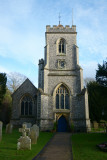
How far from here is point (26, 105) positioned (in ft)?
78.7

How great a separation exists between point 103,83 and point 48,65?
10.2 metres

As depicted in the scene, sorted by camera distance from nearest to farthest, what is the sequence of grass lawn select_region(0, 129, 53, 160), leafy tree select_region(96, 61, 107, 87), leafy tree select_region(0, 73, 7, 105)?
grass lawn select_region(0, 129, 53, 160) < leafy tree select_region(96, 61, 107, 87) < leafy tree select_region(0, 73, 7, 105)

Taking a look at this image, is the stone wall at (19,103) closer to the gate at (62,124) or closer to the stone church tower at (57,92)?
the stone church tower at (57,92)

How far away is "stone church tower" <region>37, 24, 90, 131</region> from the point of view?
2100cm

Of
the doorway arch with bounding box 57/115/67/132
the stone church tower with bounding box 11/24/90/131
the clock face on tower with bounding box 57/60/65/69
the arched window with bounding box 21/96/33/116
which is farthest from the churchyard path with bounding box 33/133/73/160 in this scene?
the clock face on tower with bounding box 57/60/65/69

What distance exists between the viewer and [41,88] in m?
22.4

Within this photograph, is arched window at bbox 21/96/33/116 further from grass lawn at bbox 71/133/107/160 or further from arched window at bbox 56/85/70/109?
grass lawn at bbox 71/133/107/160

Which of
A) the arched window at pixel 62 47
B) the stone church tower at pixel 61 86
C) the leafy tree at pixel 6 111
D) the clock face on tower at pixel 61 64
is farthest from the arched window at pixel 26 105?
the leafy tree at pixel 6 111

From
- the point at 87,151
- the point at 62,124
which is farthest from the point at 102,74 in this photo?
the point at 62,124

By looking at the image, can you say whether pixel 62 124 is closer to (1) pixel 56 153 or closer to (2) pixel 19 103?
(2) pixel 19 103

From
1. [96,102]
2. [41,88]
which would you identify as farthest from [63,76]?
[96,102]

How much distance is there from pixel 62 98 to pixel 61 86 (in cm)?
165

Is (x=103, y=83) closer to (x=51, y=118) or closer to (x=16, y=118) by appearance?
(x=51, y=118)

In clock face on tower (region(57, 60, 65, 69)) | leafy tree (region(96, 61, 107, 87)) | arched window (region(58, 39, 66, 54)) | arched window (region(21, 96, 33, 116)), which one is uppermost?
arched window (region(58, 39, 66, 54))
